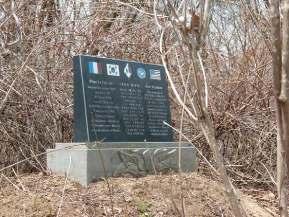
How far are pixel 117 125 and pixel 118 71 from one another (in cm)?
50

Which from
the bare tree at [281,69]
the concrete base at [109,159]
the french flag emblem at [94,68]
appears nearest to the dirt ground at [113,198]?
the concrete base at [109,159]

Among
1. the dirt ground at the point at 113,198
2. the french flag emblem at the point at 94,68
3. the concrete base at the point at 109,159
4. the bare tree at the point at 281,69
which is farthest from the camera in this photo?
the french flag emblem at the point at 94,68

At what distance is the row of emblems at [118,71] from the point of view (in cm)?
526

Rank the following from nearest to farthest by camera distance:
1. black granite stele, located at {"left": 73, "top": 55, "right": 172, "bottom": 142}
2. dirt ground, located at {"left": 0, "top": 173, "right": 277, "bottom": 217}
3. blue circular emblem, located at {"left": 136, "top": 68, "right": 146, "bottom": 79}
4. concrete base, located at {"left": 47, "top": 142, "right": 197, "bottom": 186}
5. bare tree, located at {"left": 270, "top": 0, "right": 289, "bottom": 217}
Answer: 1. bare tree, located at {"left": 270, "top": 0, "right": 289, "bottom": 217}
2. dirt ground, located at {"left": 0, "top": 173, "right": 277, "bottom": 217}
3. concrete base, located at {"left": 47, "top": 142, "right": 197, "bottom": 186}
4. black granite stele, located at {"left": 73, "top": 55, "right": 172, "bottom": 142}
5. blue circular emblem, located at {"left": 136, "top": 68, "right": 146, "bottom": 79}

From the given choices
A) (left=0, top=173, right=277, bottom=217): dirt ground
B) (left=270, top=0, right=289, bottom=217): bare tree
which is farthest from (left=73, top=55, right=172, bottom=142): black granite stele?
(left=270, top=0, right=289, bottom=217): bare tree

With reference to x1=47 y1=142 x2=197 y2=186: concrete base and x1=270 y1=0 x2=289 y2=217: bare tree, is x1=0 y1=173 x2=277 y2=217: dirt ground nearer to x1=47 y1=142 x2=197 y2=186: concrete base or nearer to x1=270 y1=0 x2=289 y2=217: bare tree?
x1=47 y1=142 x2=197 y2=186: concrete base

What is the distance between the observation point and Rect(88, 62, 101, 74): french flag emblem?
5.23 metres

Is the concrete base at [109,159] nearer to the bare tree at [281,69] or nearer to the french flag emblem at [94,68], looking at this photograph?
the french flag emblem at [94,68]

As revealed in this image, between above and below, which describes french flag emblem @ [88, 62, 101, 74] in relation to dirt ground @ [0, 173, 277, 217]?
above

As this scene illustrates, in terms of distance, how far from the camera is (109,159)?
5117 millimetres

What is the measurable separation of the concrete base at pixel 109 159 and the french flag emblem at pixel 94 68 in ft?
2.04

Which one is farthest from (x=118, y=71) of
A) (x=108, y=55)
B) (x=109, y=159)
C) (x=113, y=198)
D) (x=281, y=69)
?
(x=281, y=69)

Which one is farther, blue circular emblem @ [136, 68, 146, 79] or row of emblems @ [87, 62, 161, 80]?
blue circular emblem @ [136, 68, 146, 79]

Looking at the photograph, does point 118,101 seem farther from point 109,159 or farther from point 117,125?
point 109,159
